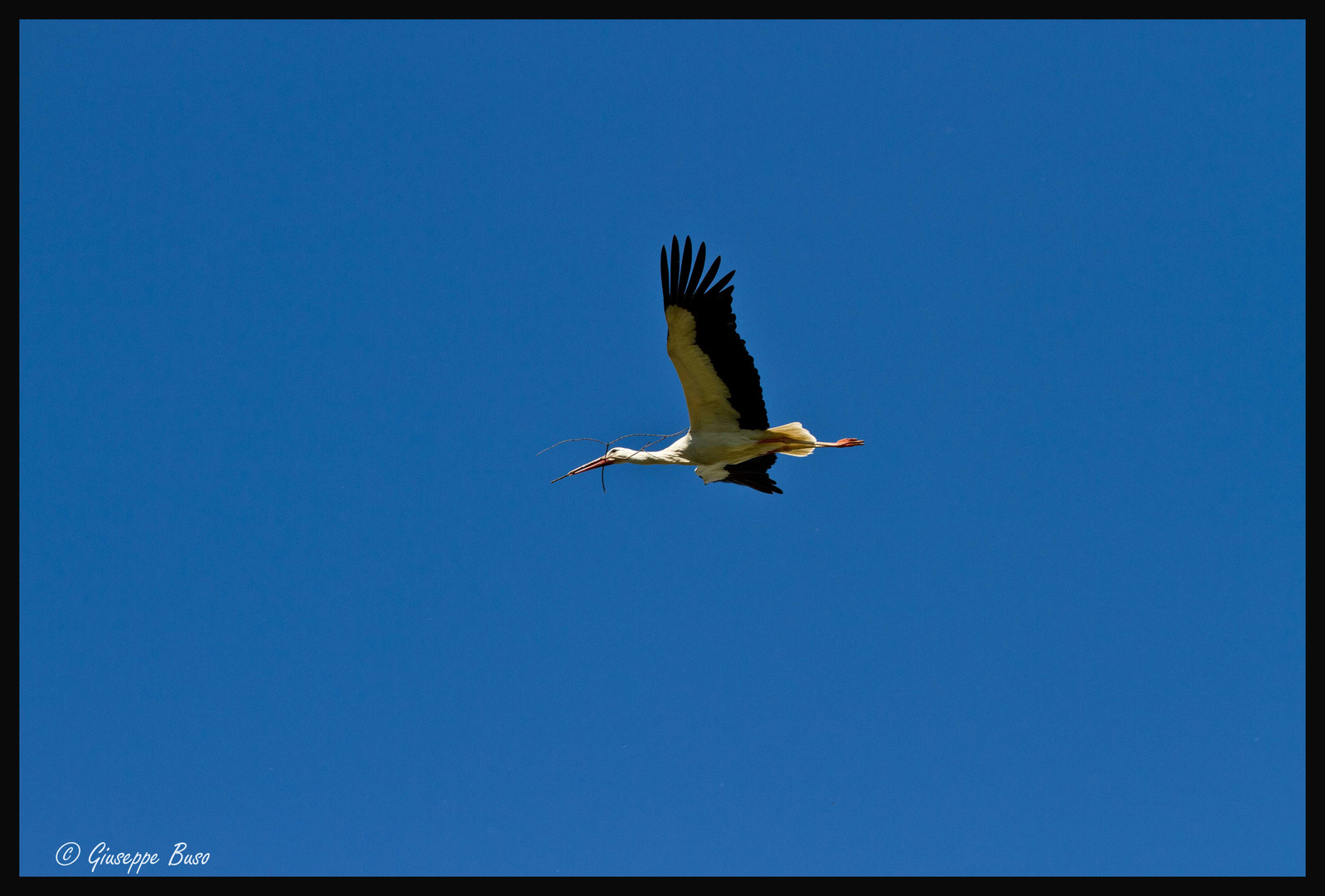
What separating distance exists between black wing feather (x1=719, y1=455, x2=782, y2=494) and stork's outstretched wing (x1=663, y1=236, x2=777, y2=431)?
3.53 ft

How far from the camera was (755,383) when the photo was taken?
11.9 metres

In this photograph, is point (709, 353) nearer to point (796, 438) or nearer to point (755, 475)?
point (796, 438)

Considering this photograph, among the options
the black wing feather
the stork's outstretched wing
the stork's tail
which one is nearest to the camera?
the stork's outstretched wing

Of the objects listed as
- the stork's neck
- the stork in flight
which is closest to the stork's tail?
the stork in flight

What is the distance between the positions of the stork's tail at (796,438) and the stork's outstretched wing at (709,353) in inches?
8.9

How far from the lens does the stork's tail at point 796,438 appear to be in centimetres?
1248

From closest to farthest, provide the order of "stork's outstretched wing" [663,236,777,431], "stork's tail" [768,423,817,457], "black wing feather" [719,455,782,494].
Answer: "stork's outstretched wing" [663,236,777,431], "stork's tail" [768,423,817,457], "black wing feather" [719,455,782,494]

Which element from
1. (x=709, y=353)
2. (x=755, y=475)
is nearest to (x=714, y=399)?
(x=709, y=353)

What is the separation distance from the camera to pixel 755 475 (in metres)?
13.7

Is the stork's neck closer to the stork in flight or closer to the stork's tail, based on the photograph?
the stork in flight

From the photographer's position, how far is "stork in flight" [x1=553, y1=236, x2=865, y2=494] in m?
11.2

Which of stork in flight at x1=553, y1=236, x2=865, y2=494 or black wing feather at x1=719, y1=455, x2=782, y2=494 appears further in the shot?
black wing feather at x1=719, y1=455, x2=782, y2=494

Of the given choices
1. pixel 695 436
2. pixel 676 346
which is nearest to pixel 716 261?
pixel 676 346

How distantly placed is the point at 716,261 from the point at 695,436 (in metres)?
2.38
